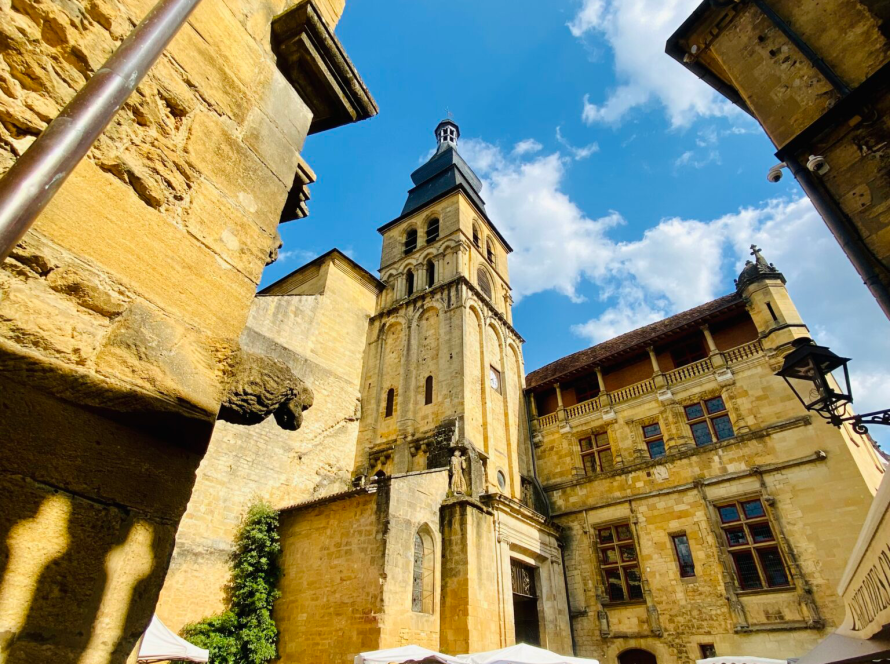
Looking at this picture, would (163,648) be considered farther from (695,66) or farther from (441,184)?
(441,184)

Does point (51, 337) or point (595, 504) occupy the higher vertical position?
point (595, 504)

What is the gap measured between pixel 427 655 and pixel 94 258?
29.4 feet

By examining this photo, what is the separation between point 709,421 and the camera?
14.3 meters

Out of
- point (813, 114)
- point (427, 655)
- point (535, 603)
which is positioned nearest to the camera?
point (813, 114)

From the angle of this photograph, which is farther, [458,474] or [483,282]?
[483,282]

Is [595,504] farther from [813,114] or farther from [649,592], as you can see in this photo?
[813,114]

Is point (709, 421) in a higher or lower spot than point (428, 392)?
lower

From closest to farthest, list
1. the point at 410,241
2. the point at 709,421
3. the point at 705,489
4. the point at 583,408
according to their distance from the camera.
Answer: the point at 705,489
the point at 709,421
the point at 583,408
the point at 410,241

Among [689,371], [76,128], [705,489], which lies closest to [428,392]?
[689,371]

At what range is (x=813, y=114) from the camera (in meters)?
4.70

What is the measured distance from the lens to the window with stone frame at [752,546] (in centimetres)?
1184

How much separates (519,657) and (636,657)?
6.05 m

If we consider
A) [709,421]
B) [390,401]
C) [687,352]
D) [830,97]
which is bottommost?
[830,97]

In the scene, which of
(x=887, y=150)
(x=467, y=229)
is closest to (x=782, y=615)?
(x=887, y=150)
